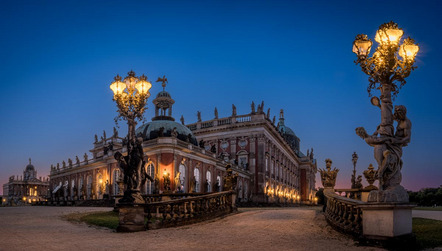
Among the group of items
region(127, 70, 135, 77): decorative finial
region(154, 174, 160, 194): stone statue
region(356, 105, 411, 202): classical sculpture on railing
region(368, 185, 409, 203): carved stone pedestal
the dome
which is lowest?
region(154, 174, 160, 194): stone statue

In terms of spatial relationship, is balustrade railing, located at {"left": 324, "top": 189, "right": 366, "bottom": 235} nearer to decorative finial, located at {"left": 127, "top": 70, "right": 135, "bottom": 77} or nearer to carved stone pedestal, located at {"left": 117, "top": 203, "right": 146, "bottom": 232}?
carved stone pedestal, located at {"left": 117, "top": 203, "right": 146, "bottom": 232}

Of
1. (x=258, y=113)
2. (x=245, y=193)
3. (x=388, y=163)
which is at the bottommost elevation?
(x=245, y=193)

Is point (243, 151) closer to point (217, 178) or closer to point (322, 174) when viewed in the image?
point (217, 178)

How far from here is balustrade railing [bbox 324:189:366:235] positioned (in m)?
10.3

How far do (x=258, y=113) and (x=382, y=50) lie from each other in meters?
46.0

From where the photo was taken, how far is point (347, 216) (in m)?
11.6

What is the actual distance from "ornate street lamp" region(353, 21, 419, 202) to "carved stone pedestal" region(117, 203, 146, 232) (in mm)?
7959

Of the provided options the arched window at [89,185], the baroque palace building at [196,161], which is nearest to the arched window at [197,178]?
the baroque palace building at [196,161]

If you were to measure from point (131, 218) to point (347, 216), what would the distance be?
7312 millimetres

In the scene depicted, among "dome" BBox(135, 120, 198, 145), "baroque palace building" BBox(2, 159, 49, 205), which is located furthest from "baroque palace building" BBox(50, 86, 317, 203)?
"baroque palace building" BBox(2, 159, 49, 205)

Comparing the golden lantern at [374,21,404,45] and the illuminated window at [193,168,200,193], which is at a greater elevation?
the golden lantern at [374,21,404,45]

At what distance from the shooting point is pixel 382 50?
33.0 feet

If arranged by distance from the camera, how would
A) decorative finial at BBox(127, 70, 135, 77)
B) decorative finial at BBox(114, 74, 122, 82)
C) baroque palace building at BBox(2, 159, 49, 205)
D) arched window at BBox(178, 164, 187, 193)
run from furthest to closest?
baroque palace building at BBox(2, 159, 49, 205), arched window at BBox(178, 164, 187, 193), decorative finial at BBox(127, 70, 135, 77), decorative finial at BBox(114, 74, 122, 82)

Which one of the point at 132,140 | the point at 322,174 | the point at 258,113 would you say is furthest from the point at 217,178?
the point at 132,140
